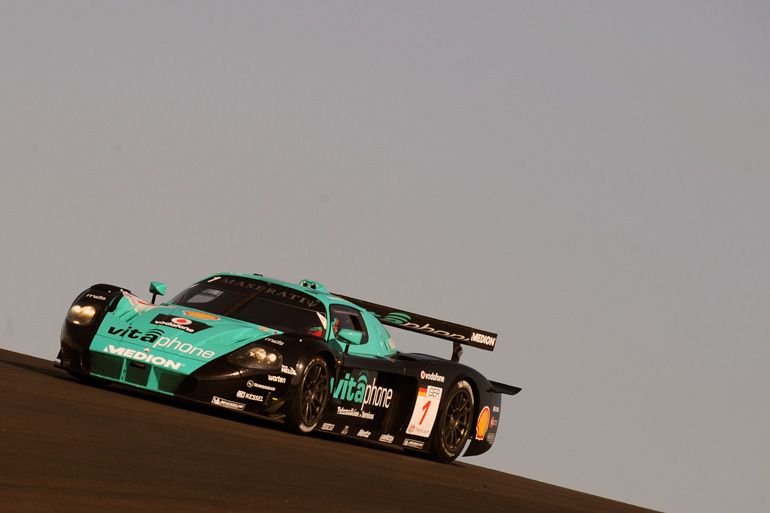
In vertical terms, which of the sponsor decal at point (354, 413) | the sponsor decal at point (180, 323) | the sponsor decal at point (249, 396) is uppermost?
the sponsor decal at point (180, 323)

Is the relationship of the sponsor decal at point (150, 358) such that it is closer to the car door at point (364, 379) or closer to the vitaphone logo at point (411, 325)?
the car door at point (364, 379)

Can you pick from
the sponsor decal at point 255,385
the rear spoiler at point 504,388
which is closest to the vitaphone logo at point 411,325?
the rear spoiler at point 504,388

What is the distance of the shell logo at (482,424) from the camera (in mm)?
13150

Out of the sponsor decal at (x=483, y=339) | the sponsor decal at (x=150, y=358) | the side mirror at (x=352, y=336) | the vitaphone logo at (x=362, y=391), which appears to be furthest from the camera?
the sponsor decal at (x=483, y=339)

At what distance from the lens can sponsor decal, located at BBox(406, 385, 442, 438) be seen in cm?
1183

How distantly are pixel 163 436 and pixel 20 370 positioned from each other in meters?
3.77

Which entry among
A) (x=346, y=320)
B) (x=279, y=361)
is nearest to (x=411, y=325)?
(x=346, y=320)

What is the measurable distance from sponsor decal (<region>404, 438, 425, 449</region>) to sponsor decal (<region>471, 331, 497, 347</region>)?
6.55 feet

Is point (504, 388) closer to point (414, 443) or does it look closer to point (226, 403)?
point (414, 443)

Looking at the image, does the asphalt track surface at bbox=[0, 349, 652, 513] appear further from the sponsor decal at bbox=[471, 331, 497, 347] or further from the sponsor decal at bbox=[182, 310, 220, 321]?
the sponsor decal at bbox=[471, 331, 497, 347]

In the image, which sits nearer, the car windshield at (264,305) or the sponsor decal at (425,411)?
the car windshield at (264,305)

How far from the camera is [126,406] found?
874 cm

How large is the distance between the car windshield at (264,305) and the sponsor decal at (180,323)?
704mm

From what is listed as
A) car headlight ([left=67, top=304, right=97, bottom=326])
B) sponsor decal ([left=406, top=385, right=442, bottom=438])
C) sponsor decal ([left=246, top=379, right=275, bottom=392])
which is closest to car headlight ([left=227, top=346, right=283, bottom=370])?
sponsor decal ([left=246, top=379, right=275, bottom=392])
